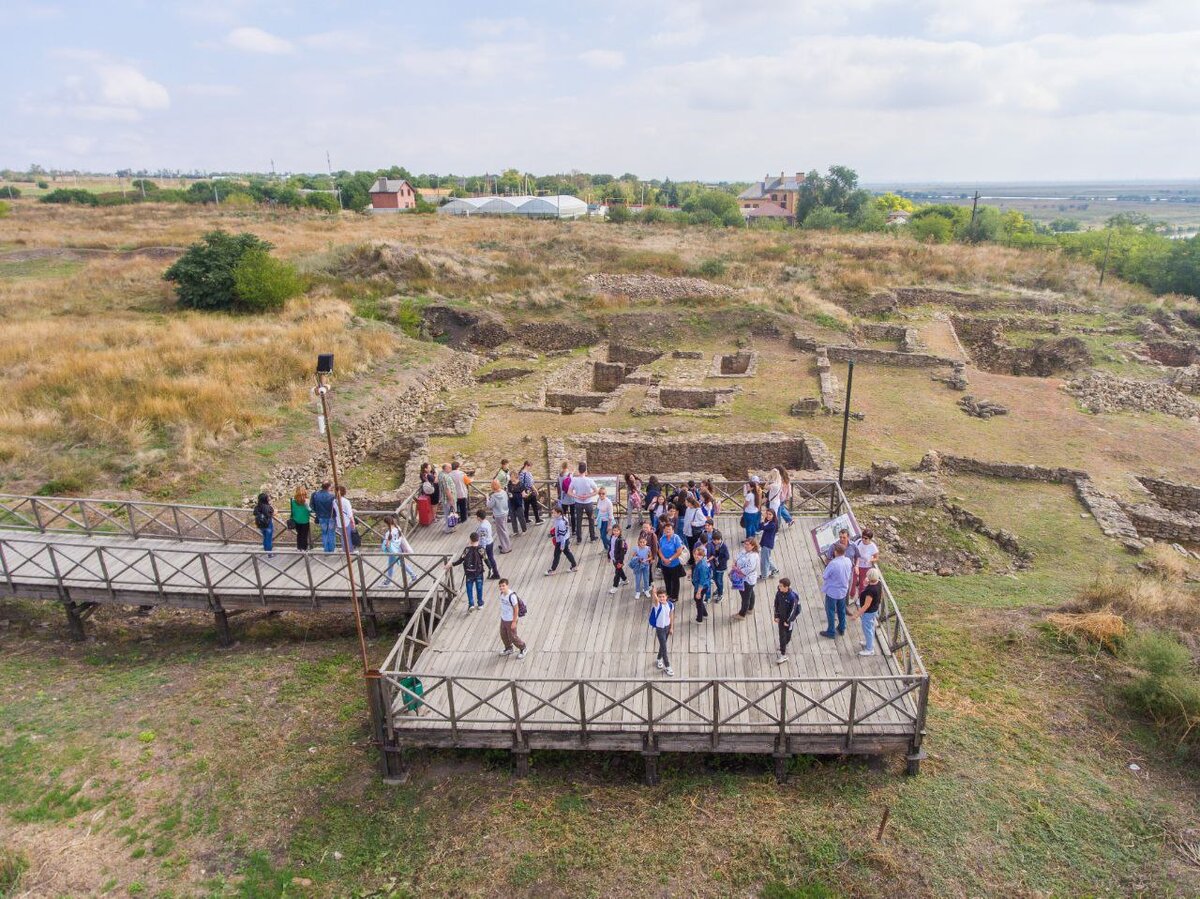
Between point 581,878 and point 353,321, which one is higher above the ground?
point 353,321

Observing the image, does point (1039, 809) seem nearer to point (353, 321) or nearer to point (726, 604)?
point (726, 604)

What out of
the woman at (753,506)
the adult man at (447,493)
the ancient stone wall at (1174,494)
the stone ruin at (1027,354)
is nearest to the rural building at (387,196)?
the stone ruin at (1027,354)

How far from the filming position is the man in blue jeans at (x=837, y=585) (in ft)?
32.1

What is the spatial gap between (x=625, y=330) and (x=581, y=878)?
83.1 ft

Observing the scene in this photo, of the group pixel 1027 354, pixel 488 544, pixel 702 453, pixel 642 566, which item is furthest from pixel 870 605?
pixel 1027 354

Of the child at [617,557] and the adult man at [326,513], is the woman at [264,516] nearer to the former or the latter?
the adult man at [326,513]

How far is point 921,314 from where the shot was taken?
112 feet

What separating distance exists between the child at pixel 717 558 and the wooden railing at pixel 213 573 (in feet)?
13.1

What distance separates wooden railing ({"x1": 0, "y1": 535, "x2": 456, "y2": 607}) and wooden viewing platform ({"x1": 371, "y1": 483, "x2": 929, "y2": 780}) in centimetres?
110

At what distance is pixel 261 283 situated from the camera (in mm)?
29812

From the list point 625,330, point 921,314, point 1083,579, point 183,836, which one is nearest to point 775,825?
point 183,836

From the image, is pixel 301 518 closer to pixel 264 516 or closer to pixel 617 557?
pixel 264 516

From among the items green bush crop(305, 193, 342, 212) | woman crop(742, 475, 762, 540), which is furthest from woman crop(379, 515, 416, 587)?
green bush crop(305, 193, 342, 212)

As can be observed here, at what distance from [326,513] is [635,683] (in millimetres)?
6435
